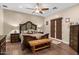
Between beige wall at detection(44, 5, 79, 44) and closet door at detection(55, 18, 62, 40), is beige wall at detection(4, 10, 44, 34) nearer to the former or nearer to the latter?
beige wall at detection(44, 5, 79, 44)

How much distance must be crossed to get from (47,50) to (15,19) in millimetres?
1004

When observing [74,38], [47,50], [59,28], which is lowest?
[47,50]

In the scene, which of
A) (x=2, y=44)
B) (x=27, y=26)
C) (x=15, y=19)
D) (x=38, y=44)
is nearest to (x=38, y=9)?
(x=27, y=26)

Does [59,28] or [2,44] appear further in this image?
[59,28]

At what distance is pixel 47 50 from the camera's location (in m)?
2.66

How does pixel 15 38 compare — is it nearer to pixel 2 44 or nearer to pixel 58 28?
pixel 2 44

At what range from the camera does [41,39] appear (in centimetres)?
267

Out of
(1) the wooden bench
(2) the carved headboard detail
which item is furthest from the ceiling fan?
(1) the wooden bench

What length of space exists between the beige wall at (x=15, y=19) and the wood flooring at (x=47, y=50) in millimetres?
363

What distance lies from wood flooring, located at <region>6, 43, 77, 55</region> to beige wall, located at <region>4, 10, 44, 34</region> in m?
0.36

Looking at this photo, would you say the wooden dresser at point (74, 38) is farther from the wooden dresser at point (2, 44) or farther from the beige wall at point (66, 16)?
the wooden dresser at point (2, 44)

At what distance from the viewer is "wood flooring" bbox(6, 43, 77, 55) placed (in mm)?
2602

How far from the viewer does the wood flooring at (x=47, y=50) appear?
260cm
